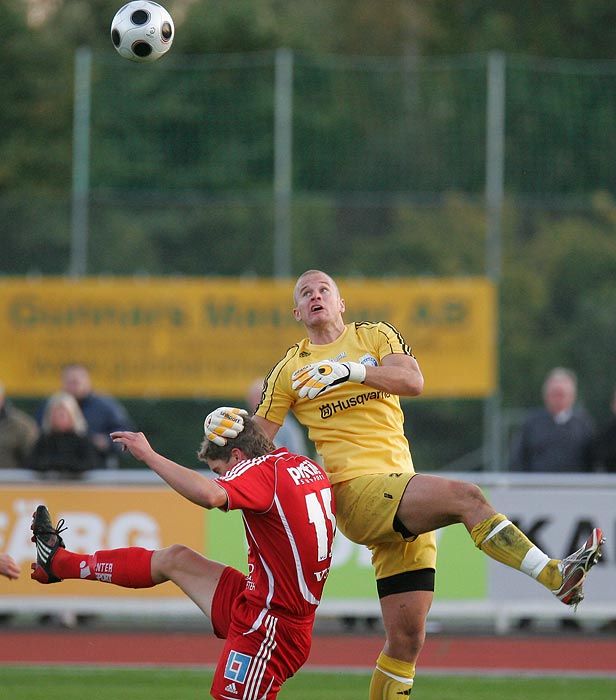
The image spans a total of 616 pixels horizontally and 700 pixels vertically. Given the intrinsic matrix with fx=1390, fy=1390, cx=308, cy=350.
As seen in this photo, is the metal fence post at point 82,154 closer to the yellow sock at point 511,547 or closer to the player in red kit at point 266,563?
the player in red kit at point 266,563

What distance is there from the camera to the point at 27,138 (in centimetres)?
2908

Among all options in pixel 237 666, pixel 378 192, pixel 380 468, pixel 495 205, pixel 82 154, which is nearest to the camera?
pixel 237 666

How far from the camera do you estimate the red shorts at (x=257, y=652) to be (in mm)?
6273

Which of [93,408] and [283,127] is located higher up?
[283,127]

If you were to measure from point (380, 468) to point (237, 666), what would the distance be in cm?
123

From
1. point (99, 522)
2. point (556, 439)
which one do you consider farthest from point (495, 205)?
point (99, 522)

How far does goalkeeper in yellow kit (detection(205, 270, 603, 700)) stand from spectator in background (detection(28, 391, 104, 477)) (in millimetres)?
4897

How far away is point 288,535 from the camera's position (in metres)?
6.30

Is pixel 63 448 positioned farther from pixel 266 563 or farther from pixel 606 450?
pixel 266 563

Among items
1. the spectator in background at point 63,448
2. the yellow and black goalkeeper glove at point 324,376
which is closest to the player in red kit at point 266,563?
the yellow and black goalkeeper glove at point 324,376

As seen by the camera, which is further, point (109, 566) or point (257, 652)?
point (109, 566)

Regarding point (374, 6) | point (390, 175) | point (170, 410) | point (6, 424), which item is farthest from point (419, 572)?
point (374, 6)

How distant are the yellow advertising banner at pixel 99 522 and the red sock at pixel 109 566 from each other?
4902 millimetres

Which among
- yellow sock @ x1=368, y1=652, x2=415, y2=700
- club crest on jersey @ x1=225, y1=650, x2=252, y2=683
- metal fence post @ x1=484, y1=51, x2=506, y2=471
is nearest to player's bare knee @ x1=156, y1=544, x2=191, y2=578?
club crest on jersey @ x1=225, y1=650, x2=252, y2=683
